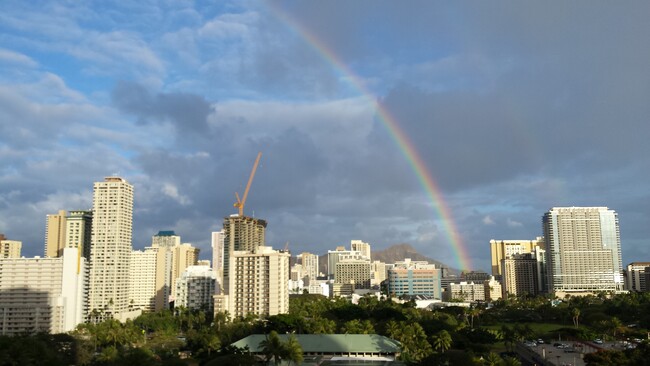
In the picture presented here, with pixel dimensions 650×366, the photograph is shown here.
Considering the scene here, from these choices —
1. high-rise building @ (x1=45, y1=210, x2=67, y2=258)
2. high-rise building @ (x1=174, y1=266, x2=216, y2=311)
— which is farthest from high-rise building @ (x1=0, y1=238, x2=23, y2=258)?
high-rise building @ (x1=174, y1=266, x2=216, y2=311)

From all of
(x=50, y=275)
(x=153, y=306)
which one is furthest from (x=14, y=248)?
(x=50, y=275)

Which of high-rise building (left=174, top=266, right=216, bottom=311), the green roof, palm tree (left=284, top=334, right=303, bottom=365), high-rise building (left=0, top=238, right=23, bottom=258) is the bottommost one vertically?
the green roof

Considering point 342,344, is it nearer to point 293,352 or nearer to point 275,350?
point 293,352

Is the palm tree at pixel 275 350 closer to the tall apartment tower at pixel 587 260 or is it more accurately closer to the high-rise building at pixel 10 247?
the high-rise building at pixel 10 247

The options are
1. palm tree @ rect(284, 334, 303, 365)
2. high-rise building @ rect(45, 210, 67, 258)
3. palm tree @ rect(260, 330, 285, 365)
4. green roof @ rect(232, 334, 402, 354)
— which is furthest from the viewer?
high-rise building @ rect(45, 210, 67, 258)

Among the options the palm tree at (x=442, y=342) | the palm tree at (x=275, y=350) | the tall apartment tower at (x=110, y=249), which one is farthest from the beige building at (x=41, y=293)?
the palm tree at (x=442, y=342)

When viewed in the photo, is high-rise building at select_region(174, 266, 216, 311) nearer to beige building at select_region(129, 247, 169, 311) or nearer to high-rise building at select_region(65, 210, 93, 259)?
beige building at select_region(129, 247, 169, 311)
